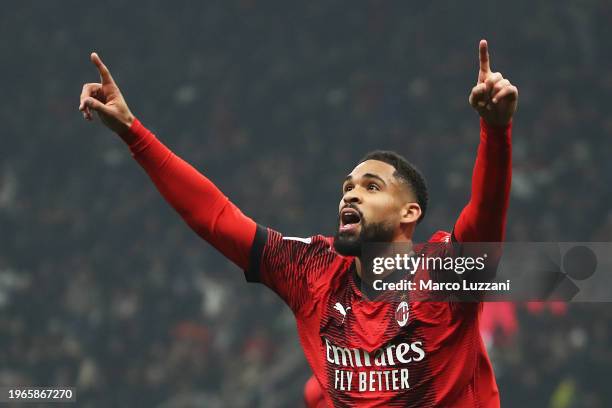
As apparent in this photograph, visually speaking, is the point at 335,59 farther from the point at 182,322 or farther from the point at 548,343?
the point at 548,343

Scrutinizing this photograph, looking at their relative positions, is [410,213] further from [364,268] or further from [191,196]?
[191,196]

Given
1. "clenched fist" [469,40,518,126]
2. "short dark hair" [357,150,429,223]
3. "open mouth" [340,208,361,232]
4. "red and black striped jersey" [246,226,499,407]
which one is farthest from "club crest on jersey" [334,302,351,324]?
"clenched fist" [469,40,518,126]

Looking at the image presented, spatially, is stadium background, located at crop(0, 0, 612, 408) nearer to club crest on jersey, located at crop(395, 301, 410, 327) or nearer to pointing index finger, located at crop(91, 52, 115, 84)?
club crest on jersey, located at crop(395, 301, 410, 327)

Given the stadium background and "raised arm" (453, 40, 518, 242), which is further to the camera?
the stadium background

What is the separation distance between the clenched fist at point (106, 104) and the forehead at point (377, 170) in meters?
0.77

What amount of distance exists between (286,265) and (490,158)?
849mm

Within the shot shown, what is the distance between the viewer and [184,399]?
815 cm

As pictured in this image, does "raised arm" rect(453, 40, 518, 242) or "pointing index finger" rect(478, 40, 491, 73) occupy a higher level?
"pointing index finger" rect(478, 40, 491, 73)

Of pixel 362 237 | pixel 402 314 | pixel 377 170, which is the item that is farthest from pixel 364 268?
pixel 377 170

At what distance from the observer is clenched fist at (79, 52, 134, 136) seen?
3031 millimetres

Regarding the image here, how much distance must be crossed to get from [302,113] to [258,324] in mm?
2442

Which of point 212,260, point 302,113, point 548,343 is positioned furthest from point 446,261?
point 302,113

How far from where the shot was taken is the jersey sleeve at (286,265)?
322 cm

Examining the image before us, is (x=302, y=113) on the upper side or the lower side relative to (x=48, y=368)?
upper
